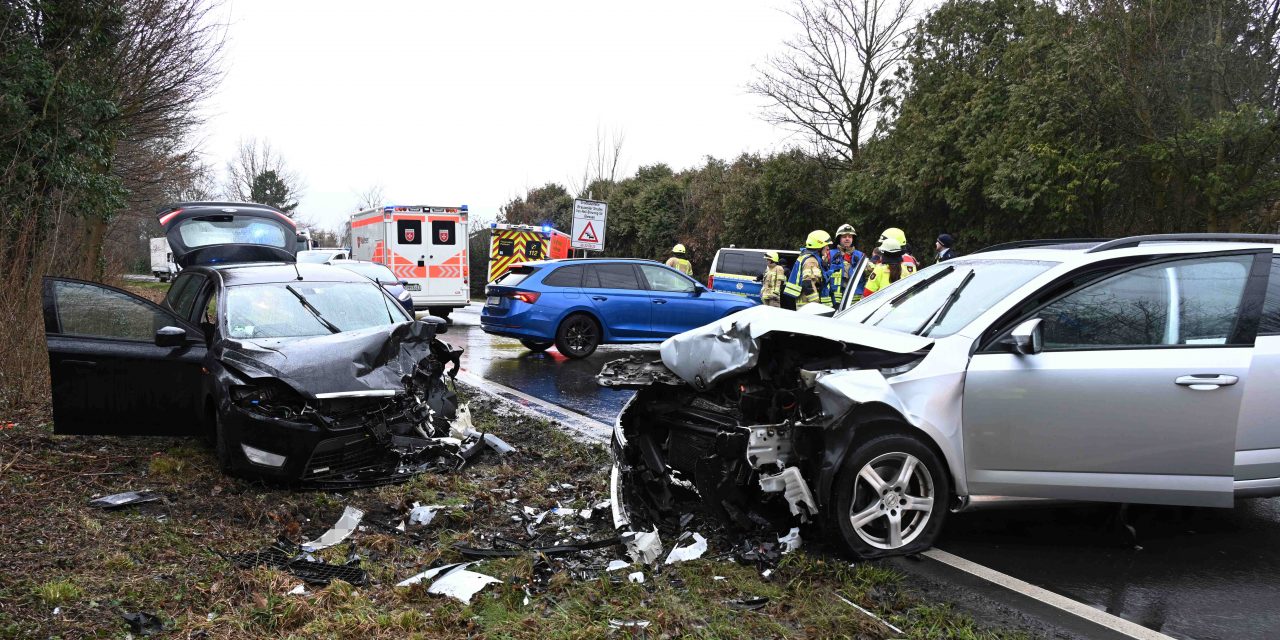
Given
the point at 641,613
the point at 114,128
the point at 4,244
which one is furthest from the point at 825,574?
the point at 114,128

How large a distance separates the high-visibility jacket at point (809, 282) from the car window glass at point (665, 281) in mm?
2829

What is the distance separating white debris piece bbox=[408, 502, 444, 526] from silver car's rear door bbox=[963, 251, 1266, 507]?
117 inches

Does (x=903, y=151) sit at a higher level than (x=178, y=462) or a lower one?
higher

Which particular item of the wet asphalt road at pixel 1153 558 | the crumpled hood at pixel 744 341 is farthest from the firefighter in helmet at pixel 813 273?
the crumpled hood at pixel 744 341

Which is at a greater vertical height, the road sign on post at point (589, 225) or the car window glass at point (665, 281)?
the road sign on post at point (589, 225)

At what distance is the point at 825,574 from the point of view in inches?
161

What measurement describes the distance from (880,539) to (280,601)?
283 centimetres

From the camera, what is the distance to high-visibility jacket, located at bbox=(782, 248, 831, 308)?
1053 centimetres

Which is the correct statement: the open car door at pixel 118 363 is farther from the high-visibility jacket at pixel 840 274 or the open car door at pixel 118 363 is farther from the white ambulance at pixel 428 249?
the white ambulance at pixel 428 249

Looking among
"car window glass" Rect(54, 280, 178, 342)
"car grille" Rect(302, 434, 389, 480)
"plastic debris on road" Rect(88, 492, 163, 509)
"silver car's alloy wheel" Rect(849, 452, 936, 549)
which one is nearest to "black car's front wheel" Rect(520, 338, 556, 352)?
"car window glass" Rect(54, 280, 178, 342)

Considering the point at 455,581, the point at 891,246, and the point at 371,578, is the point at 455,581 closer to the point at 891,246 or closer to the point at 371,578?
the point at 371,578

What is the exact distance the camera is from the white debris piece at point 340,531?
4.57 m

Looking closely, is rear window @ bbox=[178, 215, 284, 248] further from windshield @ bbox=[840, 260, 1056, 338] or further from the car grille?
windshield @ bbox=[840, 260, 1056, 338]

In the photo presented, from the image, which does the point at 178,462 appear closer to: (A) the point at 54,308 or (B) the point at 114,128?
(A) the point at 54,308
